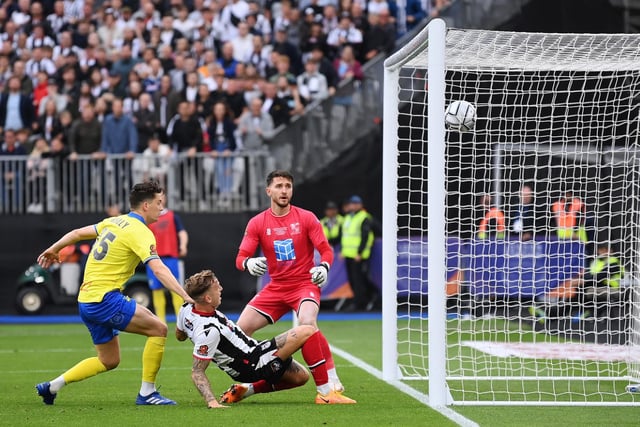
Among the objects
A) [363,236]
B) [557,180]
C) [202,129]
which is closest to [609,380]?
[557,180]

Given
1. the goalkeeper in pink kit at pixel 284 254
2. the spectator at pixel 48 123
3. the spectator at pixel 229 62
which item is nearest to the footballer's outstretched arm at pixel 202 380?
the goalkeeper in pink kit at pixel 284 254

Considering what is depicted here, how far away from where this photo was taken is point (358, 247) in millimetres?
21828

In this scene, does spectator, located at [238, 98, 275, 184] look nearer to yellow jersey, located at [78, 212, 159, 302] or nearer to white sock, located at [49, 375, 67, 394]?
yellow jersey, located at [78, 212, 159, 302]

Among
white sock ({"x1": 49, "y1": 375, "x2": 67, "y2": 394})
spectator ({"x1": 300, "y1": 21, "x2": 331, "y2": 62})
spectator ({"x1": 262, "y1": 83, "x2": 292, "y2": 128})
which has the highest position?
spectator ({"x1": 300, "y1": 21, "x2": 331, "y2": 62})

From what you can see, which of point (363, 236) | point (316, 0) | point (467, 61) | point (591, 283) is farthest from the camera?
point (316, 0)

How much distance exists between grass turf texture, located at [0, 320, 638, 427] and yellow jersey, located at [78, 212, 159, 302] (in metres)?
0.94

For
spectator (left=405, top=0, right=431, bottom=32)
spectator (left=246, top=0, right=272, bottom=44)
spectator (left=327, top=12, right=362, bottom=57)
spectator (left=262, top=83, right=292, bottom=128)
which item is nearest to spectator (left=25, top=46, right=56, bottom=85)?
spectator (left=246, top=0, right=272, bottom=44)

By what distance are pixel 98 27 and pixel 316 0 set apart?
481cm

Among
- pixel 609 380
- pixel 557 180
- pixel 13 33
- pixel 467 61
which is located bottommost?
pixel 609 380

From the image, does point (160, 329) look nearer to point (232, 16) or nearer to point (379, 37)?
point (379, 37)

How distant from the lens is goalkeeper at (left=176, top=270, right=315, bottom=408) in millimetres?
8750

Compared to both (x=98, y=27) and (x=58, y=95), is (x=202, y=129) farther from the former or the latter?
(x=98, y=27)

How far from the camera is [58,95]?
23.1 meters

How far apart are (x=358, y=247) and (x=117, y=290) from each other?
1293cm
